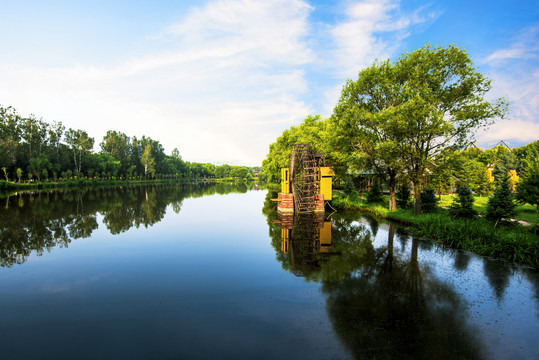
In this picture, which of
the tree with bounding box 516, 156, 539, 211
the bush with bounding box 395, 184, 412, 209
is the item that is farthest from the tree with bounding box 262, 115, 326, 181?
the tree with bounding box 516, 156, 539, 211

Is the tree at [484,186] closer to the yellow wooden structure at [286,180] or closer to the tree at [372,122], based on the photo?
the tree at [372,122]

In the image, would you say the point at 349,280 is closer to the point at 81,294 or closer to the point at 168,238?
the point at 81,294

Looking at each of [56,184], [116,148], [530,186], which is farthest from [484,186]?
[116,148]

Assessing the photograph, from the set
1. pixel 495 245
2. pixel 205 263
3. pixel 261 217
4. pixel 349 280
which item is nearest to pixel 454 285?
pixel 349 280

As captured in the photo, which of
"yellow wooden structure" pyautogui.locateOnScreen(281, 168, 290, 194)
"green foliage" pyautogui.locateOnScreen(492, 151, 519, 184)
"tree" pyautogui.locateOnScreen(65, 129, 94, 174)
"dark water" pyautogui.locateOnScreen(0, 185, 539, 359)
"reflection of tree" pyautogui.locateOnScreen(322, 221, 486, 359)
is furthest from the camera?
"tree" pyautogui.locateOnScreen(65, 129, 94, 174)

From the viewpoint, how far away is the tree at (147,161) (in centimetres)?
11288

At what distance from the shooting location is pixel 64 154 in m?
81.6

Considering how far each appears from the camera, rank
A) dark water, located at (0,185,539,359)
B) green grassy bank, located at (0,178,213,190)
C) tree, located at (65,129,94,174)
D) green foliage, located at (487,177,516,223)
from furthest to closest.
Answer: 1. tree, located at (65,129,94,174)
2. green grassy bank, located at (0,178,213,190)
3. green foliage, located at (487,177,516,223)
4. dark water, located at (0,185,539,359)

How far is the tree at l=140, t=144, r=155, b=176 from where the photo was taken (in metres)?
113

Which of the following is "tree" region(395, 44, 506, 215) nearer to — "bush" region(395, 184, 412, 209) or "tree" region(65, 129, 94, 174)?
"bush" region(395, 184, 412, 209)

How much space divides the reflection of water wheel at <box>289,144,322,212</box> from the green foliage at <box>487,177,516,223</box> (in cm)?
1495

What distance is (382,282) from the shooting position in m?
11.0

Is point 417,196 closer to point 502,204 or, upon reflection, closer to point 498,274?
point 502,204

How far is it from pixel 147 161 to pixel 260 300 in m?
118
